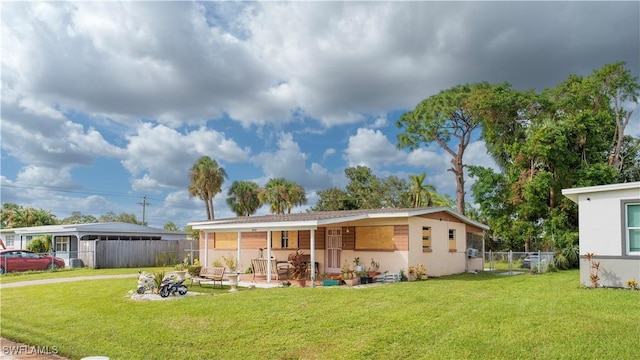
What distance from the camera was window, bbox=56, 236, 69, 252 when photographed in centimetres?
3309

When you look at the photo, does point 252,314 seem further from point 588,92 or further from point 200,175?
point 200,175

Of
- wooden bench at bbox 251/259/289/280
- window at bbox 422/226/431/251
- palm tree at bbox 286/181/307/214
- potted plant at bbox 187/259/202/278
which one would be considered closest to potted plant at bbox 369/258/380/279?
window at bbox 422/226/431/251

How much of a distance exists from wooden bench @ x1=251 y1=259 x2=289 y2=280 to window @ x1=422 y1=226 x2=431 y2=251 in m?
5.55

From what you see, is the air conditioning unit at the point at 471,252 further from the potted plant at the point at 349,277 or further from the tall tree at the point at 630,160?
the tall tree at the point at 630,160

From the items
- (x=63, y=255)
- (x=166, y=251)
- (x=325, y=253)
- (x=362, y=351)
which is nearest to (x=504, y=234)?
(x=325, y=253)

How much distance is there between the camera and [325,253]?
20984mm

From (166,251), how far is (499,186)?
21.8 m

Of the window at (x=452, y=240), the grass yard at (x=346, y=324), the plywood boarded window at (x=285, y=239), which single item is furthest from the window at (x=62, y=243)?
the window at (x=452, y=240)

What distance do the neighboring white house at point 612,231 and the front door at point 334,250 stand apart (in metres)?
9.11

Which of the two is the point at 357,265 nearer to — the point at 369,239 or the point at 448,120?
the point at 369,239

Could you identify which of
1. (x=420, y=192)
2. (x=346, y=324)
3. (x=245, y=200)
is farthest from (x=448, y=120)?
(x=346, y=324)

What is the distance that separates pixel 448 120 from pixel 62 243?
29079 millimetres

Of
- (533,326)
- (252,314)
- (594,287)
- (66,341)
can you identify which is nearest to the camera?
(533,326)

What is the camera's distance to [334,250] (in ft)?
68.0
